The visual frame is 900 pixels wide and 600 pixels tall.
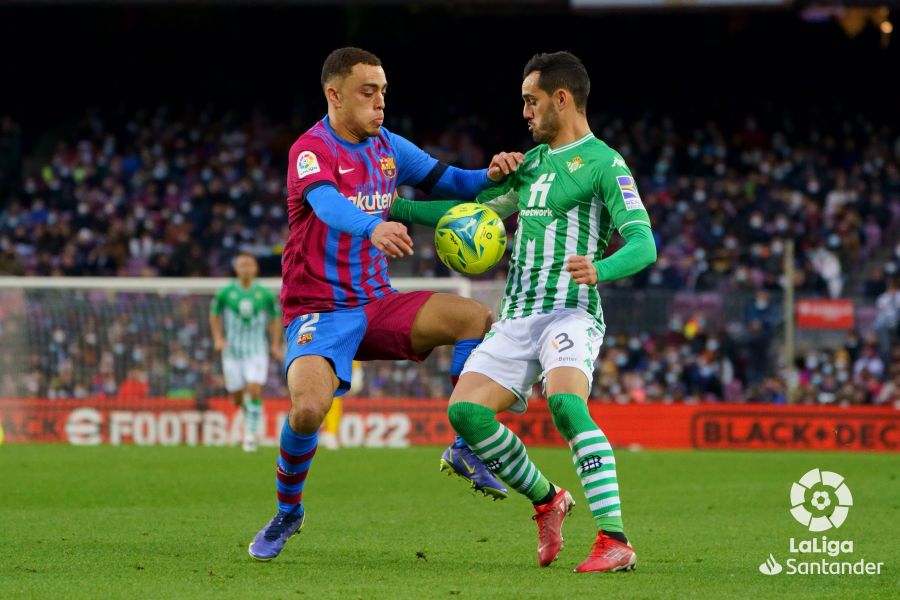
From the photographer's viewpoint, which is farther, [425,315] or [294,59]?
→ [294,59]

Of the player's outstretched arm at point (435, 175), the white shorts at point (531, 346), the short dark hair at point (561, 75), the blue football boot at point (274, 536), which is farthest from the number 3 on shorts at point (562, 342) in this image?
the blue football boot at point (274, 536)

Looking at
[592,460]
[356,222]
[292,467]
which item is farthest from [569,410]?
[292,467]

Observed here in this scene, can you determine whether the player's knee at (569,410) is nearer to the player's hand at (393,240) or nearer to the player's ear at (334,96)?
the player's hand at (393,240)

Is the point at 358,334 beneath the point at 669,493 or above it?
above

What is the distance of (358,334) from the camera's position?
7547mm

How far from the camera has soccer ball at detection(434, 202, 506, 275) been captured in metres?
7.21


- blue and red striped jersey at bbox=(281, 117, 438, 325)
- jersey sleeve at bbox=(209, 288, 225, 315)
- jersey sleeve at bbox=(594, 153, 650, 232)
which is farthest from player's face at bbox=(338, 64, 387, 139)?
jersey sleeve at bbox=(209, 288, 225, 315)

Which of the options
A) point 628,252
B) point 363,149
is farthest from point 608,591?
point 363,149

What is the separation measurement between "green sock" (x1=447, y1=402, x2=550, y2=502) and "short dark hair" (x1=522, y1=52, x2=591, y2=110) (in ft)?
5.44

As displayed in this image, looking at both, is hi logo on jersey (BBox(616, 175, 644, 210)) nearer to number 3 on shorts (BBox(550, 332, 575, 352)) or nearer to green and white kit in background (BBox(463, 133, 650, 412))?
green and white kit in background (BBox(463, 133, 650, 412))

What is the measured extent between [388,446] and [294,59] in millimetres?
15007

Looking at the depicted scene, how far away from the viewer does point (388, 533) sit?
8.56 m

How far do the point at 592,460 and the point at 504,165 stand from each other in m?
1.66

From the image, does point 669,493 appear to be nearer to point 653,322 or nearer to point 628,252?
point 628,252
